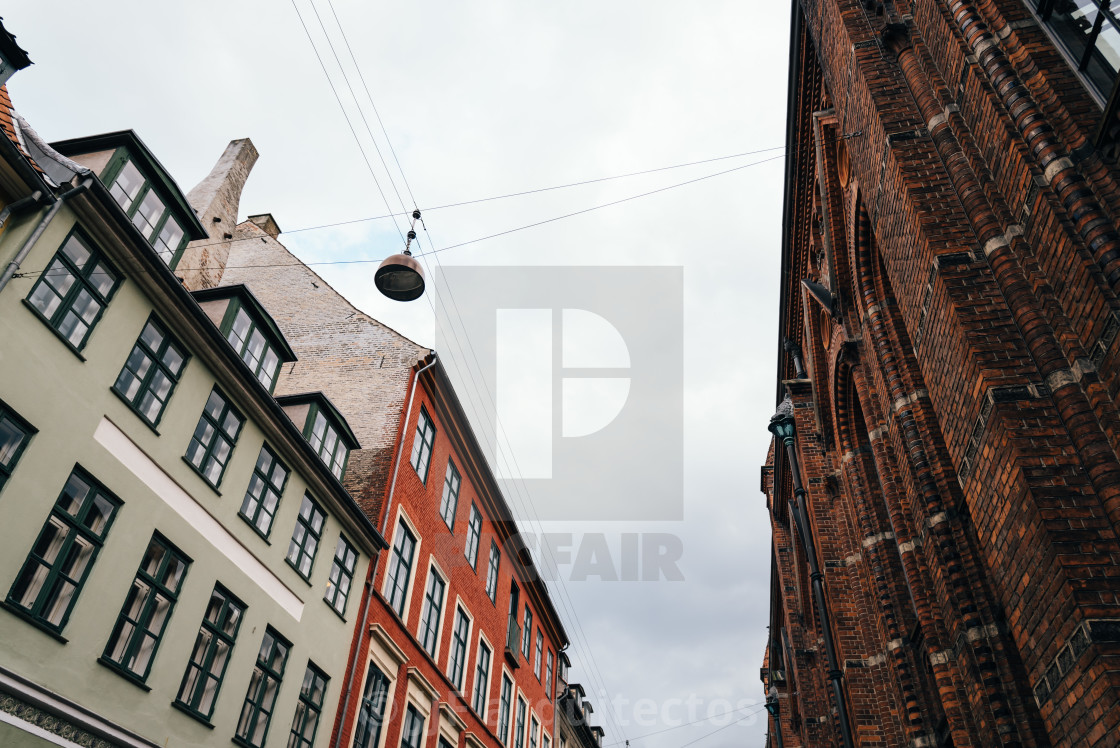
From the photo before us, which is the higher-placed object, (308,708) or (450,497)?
(450,497)

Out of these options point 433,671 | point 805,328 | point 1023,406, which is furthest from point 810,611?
point 1023,406

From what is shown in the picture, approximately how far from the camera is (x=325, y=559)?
1509cm

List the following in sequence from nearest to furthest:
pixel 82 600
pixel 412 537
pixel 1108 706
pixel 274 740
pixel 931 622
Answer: pixel 1108 706 → pixel 931 622 → pixel 82 600 → pixel 274 740 → pixel 412 537

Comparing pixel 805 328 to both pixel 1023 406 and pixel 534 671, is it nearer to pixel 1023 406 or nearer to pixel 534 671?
pixel 1023 406

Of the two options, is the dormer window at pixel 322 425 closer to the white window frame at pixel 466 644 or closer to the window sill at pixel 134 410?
the window sill at pixel 134 410

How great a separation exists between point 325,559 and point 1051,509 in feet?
44.1

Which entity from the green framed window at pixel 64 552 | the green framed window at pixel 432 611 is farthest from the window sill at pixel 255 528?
the green framed window at pixel 432 611

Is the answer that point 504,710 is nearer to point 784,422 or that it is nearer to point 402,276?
point 784,422

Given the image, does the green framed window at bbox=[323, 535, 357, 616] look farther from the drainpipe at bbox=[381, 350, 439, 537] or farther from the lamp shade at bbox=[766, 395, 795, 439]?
the lamp shade at bbox=[766, 395, 795, 439]

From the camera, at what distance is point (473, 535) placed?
23188 mm

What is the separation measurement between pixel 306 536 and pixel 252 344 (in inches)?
159

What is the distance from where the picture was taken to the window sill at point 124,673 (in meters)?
9.48

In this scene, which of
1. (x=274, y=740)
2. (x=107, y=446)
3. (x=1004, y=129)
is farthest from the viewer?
(x=274, y=740)

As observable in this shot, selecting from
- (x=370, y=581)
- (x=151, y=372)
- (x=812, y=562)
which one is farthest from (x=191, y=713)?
(x=812, y=562)
